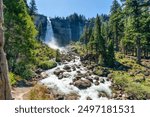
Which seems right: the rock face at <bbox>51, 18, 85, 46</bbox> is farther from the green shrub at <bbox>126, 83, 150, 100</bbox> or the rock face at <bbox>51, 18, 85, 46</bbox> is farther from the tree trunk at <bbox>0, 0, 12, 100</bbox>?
the tree trunk at <bbox>0, 0, 12, 100</bbox>

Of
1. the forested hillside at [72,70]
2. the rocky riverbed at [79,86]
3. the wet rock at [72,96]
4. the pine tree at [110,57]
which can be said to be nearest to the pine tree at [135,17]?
the forested hillside at [72,70]

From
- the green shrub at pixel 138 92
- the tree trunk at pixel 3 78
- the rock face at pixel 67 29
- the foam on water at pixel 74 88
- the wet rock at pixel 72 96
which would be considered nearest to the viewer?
the tree trunk at pixel 3 78

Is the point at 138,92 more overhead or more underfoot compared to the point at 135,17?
more underfoot

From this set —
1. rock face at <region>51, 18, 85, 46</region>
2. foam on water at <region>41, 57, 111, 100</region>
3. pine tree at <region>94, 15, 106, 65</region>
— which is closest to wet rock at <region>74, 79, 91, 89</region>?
foam on water at <region>41, 57, 111, 100</region>

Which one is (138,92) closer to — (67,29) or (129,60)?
(129,60)

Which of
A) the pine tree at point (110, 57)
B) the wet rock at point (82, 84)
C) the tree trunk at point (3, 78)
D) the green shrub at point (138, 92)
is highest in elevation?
the tree trunk at point (3, 78)

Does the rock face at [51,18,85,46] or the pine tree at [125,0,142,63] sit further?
the rock face at [51,18,85,46]

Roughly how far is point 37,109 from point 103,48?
2036 inches

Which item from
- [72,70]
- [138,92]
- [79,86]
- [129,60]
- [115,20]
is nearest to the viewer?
[138,92]

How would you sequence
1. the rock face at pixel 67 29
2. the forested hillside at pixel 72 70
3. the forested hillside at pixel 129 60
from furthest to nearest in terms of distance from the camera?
1. the rock face at pixel 67 29
2. the forested hillside at pixel 129 60
3. the forested hillside at pixel 72 70

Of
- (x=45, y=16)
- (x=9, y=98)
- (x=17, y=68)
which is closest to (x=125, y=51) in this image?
(x=17, y=68)

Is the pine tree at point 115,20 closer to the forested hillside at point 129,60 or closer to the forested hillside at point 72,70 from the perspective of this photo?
the forested hillside at point 129,60

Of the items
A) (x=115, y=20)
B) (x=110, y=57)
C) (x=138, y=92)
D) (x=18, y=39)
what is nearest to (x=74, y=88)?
(x=138, y=92)

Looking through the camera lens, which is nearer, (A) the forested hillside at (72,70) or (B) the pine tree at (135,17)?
(A) the forested hillside at (72,70)
